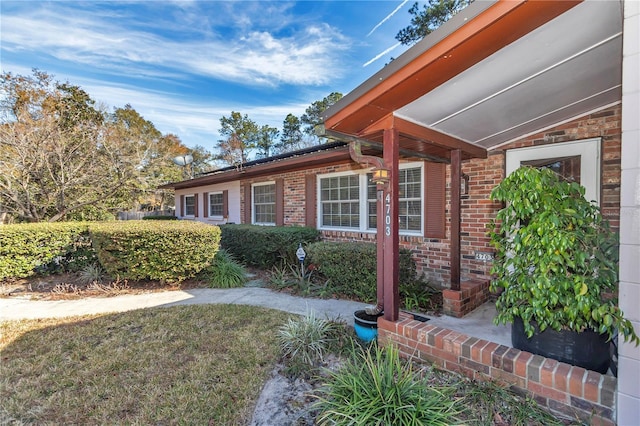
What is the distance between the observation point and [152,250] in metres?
5.51

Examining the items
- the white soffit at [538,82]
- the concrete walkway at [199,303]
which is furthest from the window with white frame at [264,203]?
the white soffit at [538,82]

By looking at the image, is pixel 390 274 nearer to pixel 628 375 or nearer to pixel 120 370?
pixel 628 375

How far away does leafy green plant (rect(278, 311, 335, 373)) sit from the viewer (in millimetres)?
2922

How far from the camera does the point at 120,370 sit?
2.91m

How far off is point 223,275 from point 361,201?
10.8 feet

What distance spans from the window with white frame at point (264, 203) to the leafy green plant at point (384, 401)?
723cm

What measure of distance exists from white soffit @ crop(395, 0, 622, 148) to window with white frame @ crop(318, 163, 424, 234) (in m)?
1.86

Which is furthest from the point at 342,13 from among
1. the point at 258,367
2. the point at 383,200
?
the point at 258,367

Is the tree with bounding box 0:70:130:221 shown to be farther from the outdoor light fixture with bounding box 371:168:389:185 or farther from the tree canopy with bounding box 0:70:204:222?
the outdoor light fixture with bounding box 371:168:389:185

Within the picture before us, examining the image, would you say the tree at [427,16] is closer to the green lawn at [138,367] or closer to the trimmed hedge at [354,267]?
the trimmed hedge at [354,267]

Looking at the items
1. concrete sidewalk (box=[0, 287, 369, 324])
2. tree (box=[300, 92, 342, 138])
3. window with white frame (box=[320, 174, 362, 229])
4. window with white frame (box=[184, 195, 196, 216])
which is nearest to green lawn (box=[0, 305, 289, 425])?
concrete sidewalk (box=[0, 287, 369, 324])

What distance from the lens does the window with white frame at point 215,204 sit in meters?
12.1

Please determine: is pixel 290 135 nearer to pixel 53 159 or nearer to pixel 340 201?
pixel 53 159

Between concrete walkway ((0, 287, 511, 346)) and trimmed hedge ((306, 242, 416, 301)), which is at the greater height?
trimmed hedge ((306, 242, 416, 301))
